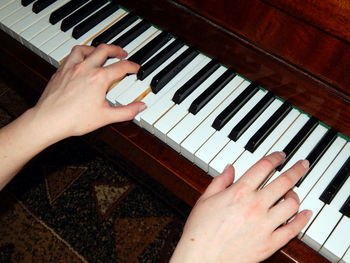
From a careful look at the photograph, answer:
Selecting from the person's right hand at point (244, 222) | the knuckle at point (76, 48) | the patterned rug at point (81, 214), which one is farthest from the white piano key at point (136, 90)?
the patterned rug at point (81, 214)

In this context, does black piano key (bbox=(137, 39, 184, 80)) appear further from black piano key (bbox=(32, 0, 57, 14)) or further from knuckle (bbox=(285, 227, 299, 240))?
knuckle (bbox=(285, 227, 299, 240))

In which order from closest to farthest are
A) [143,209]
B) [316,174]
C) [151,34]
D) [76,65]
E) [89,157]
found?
1. [316,174]
2. [76,65]
3. [151,34]
4. [143,209]
5. [89,157]

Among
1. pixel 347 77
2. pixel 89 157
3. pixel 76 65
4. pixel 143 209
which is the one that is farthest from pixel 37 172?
pixel 347 77

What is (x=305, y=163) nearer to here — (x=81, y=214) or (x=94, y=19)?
(x=94, y=19)

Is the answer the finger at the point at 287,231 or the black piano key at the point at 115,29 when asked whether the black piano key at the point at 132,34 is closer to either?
the black piano key at the point at 115,29

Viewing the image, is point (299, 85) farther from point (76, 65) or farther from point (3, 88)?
point (3, 88)

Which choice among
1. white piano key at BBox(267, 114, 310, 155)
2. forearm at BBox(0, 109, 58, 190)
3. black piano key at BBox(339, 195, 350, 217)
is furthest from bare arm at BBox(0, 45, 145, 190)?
black piano key at BBox(339, 195, 350, 217)

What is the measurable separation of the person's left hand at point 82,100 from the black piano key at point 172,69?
0.10 m

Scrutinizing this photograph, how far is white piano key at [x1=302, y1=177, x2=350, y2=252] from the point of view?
38.9 inches

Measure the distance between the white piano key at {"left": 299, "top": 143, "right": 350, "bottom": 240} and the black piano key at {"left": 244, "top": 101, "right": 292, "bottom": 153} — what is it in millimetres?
204

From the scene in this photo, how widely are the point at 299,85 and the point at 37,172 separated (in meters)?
1.62

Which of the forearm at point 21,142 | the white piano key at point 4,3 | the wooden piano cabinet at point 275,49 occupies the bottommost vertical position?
the forearm at point 21,142

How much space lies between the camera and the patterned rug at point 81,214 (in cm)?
189

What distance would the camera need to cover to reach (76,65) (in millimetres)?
1238
